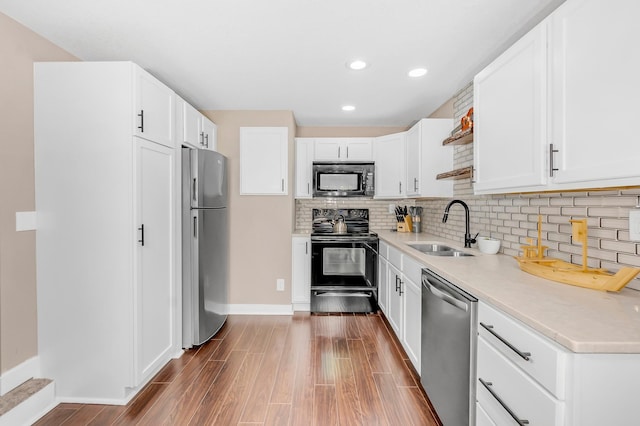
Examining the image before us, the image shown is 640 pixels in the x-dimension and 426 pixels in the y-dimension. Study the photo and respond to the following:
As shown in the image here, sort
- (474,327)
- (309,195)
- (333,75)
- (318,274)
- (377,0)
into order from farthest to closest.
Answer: (309,195)
(318,274)
(333,75)
(377,0)
(474,327)

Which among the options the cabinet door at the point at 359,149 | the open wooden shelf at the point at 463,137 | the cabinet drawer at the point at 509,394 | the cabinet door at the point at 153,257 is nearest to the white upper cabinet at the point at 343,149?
the cabinet door at the point at 359,149

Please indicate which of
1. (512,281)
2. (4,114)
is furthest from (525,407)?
(4,114)

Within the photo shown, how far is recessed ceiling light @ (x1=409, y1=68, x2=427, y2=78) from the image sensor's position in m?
2.43

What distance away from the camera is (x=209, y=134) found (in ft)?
10.7

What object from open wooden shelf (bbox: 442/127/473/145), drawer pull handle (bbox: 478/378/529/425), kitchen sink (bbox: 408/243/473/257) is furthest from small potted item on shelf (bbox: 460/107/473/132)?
drawer pull handle (bbox: 478/378/529/425)

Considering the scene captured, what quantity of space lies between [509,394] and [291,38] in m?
2.25

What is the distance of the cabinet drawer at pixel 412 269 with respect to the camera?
207 centimetres

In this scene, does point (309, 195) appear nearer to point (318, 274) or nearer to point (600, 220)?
point (318, 274)

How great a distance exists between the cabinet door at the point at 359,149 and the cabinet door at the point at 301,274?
4.16 feet

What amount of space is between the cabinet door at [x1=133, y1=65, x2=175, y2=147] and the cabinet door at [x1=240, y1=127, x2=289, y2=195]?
1.14 meters

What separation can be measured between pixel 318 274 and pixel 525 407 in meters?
2.56

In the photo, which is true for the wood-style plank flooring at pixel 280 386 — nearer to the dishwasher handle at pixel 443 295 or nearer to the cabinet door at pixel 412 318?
the cabinet door at pixel 412 318

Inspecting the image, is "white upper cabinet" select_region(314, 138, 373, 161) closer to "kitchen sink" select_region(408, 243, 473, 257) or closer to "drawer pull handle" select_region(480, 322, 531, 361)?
"kitchen sink" select_region(408, 243, 473, 257)

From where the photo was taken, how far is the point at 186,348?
2635mm
